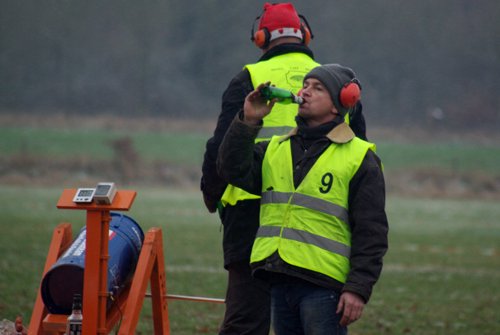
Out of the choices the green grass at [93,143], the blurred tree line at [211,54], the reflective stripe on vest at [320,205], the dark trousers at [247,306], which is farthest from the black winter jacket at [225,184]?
the blurred tree line at [211,54]

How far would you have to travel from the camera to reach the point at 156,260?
609 cm

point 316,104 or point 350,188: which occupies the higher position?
point 316,104

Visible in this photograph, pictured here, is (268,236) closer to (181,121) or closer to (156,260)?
(156,260)

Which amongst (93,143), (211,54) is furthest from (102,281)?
(211,54)

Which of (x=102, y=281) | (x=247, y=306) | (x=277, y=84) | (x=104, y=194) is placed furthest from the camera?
(x=277, y=84)

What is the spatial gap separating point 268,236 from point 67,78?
64588 mm

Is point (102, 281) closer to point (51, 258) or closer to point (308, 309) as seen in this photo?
point (51, 258)

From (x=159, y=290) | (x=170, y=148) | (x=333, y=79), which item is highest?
(x=170, y=148)

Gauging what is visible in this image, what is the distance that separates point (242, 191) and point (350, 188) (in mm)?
794

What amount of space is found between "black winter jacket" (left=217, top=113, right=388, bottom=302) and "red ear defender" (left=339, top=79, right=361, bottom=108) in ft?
0.30

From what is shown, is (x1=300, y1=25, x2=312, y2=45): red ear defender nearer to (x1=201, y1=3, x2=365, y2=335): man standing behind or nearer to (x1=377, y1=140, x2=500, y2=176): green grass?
(x1=201, y1=3, x2=365, y2=335): man standing behind

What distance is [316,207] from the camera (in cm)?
484

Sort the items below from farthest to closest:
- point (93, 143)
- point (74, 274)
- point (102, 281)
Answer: point (93, 143)
point (74, 274)
point (102, 281)

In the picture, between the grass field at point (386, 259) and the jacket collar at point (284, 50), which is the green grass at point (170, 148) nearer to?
the grass field at point (386, 259)
